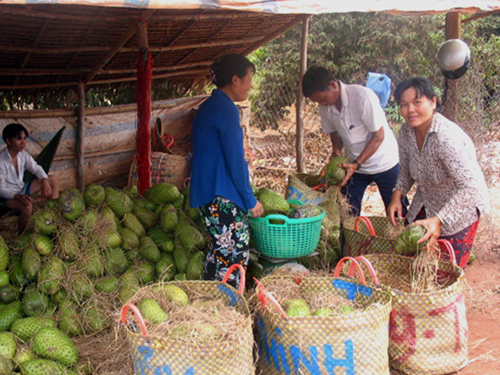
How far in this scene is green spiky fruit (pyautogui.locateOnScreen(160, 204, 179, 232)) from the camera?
392 cm

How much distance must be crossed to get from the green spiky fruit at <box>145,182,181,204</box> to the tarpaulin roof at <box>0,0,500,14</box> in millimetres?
1913

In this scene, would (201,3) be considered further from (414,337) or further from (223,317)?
(414,337)

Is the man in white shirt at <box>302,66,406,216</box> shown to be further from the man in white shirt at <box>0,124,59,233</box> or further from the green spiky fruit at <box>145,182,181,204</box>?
the man in white shirt at <box>0,124,59,233</box>

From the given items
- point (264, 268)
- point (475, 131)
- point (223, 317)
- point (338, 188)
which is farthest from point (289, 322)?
point (475, 131)

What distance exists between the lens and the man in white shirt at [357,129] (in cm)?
421

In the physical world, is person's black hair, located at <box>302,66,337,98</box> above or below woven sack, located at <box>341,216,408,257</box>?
above

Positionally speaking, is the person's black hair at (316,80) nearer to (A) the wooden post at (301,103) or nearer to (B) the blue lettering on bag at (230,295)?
(A) the wooden post at (301,103)

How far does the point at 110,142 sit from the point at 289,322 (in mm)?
4848

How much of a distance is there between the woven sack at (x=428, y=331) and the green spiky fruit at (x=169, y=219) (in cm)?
180

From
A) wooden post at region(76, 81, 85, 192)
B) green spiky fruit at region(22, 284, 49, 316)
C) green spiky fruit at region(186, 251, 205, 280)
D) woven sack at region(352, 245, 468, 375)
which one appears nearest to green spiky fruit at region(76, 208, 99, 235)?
green spiky fruit at region(22, 284, 49, 316)

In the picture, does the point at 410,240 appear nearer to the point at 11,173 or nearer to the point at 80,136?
the point at 11,173

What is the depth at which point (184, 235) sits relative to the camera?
3.83 m

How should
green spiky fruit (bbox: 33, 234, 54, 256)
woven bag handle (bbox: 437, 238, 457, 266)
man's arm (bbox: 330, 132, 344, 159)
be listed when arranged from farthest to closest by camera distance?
man's arm (bbox: 330, 132, 344, 159) < green spiky fruit (bbox: 33, 234, 54, 256) < woven bag handle (bbox: 437, 238, 457, 266)

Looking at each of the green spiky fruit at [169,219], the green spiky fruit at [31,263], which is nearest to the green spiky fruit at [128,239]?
the green spiky fruit at [169,219]
